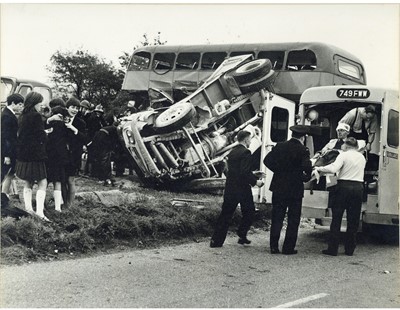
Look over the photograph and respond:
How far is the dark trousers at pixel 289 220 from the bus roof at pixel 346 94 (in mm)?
2104

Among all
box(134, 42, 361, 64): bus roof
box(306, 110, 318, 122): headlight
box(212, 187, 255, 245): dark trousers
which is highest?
box(134, 42, 361, 64): bus roof

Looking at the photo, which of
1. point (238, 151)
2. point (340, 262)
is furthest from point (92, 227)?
point (340, 262)

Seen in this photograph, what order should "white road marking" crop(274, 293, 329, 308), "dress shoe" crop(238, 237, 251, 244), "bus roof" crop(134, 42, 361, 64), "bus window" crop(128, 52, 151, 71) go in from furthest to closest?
"bus window" crop(128, 52, 151, 71) < "bus roof" crop(134, 42, 361, 64) < "dress shoe" crop(238, 237, 251, 244) < "white road marking" crop(274, 293, 329, 308)

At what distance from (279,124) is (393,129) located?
8.15 feet

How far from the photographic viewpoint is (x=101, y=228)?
7.63 metres

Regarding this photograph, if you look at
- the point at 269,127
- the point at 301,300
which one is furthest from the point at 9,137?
the point at 269,127

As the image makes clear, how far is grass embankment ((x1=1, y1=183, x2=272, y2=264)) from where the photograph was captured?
21.9ft

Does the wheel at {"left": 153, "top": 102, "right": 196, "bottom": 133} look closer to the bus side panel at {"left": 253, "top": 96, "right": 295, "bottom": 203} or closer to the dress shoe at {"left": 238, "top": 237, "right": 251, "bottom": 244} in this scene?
the bus side panel at {"left": 253, "top": 96, "right": 295, "bottom": 203}

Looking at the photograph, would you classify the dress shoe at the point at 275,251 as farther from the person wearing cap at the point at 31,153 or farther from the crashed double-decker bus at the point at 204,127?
the crashed double-decker bus at the point at 204,127

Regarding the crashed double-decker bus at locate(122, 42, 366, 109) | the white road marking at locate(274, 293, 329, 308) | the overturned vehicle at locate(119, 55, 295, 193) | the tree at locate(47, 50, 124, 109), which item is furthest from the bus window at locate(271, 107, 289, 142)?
the tree at locate(47, 50, 124, 109)

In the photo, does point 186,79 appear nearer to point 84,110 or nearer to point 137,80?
point 137,80

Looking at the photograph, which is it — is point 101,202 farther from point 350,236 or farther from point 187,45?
point 187,45

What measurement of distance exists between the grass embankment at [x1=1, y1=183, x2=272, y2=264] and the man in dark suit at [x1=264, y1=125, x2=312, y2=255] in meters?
1.30

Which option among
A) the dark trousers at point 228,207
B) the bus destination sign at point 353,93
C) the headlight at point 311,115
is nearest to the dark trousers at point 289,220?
the dark trousers at point 228,207
